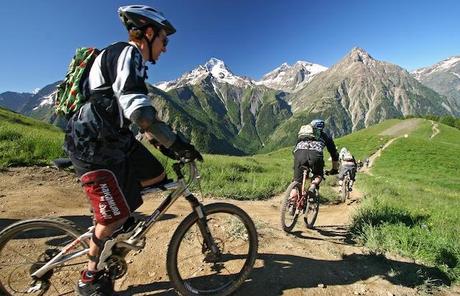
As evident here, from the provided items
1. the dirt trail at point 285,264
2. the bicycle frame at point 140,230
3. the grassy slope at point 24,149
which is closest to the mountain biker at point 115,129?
the bicycle frame at point 140,230

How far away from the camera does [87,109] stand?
416 centimetres

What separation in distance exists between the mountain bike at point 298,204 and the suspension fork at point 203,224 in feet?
13.3

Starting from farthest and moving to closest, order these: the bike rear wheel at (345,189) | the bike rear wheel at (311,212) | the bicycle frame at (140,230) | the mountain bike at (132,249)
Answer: the bike rear wheel at (345,189) < the bike rear wheel at (311,212) < the mountain bike at (132,249) < the bicycle frame at (140,230)

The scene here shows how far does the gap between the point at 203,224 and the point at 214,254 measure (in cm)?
68

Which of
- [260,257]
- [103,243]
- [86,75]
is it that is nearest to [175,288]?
[103,243]

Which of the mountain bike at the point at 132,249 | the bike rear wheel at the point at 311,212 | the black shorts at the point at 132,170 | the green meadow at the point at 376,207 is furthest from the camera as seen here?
the bike rear wheel at the point at 311,212

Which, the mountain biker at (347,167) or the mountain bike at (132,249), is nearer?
the mountain bike at (132,249)

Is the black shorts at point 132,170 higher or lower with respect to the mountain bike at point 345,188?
higher

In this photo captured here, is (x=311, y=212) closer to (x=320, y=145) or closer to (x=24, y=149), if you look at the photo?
(x=320, y=145)

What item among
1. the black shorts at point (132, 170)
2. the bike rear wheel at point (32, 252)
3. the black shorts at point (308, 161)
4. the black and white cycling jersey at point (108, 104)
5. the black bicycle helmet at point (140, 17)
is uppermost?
the black bicycle helmet at point (140, 17)

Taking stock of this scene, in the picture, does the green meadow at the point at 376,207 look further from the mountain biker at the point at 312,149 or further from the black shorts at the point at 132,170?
the mountain biker at the point at 312,149

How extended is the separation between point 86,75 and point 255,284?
3.76m

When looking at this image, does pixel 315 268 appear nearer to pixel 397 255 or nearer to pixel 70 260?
pixel 397 255

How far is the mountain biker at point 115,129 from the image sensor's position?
13.1 ft
